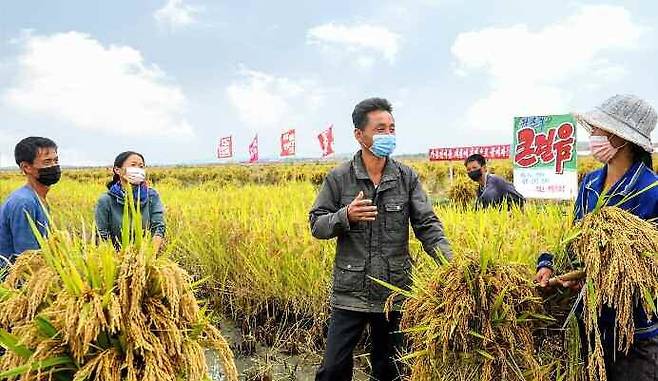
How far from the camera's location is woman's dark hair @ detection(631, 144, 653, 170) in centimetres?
197

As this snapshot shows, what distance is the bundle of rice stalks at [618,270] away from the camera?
1747 mm

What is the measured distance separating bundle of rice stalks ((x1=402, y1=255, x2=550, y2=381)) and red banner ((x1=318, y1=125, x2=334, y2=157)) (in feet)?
54.5

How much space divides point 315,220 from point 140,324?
1.25 meters

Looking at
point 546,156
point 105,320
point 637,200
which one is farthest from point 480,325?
point 546,156

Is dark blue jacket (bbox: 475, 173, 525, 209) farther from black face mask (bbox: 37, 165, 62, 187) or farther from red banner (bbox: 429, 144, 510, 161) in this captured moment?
red banner (bbox: 429, 144, 510, 161)

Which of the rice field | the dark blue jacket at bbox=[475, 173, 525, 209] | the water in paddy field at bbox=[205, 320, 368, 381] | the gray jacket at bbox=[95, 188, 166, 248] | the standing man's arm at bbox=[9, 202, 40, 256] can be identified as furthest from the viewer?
the dark blue jacket at bbox=[475, 173, 525, 209]

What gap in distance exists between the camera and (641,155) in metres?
1.99

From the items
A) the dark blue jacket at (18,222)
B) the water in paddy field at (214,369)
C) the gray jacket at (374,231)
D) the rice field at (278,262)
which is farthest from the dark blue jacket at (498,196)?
the dark blue jacket at (18,222)

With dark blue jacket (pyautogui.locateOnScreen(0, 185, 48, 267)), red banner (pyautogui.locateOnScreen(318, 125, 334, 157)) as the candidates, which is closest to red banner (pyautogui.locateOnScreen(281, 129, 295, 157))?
red banner (pyautogui.locateOnScreen(318, 125, 334, 157))

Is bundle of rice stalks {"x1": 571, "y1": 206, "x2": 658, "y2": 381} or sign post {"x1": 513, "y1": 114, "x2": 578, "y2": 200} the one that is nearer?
bundle of rice stalks {"x1": 571, "y1": 206, "x2": 658, "y2": 381}

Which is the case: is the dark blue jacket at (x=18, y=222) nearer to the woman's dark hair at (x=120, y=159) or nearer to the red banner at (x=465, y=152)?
the woman's dark hair at (x=120, y=159)

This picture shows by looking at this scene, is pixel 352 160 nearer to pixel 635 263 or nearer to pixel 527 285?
pixel 527 285

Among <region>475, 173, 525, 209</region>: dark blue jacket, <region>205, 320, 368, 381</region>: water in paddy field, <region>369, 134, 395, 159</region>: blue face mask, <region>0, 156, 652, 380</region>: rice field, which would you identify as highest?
<region>369, 134, 395, 159</region>: blue face mask

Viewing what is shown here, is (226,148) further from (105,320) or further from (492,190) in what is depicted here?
(105,320)
